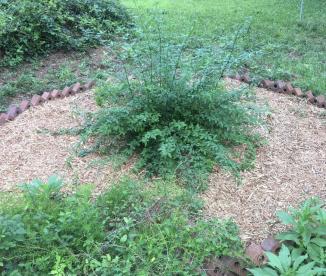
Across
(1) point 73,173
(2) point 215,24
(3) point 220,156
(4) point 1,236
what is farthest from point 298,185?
(2) point 215,24

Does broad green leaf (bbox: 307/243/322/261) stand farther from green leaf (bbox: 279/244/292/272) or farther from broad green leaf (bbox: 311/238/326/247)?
green leaf (bbox: 279/244/292/272)

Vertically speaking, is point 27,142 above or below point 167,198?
below

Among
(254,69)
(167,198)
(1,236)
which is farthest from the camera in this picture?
(254,69)

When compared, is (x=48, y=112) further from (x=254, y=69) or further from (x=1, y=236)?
(x=254, y=69)

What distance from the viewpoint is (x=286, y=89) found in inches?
198

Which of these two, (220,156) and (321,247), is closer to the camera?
(321,247)

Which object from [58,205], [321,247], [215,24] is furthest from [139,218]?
[215,24]

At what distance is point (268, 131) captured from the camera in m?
4.04

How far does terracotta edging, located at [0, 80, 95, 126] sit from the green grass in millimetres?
1177

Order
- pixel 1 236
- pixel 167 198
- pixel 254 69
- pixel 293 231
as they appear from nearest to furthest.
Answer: pixel 1 236, pixel 293 231, pixel 167 198, pixel 254 69

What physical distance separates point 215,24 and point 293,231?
6.06 metres

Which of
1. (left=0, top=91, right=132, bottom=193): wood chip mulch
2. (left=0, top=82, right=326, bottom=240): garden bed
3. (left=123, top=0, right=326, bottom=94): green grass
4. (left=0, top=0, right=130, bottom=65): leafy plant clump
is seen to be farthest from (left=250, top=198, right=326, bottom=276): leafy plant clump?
(left=0, top=0, right=130, bottom=65): leafy plant clump

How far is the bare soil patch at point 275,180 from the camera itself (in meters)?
3.03

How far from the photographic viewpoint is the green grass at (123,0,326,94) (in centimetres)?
574
